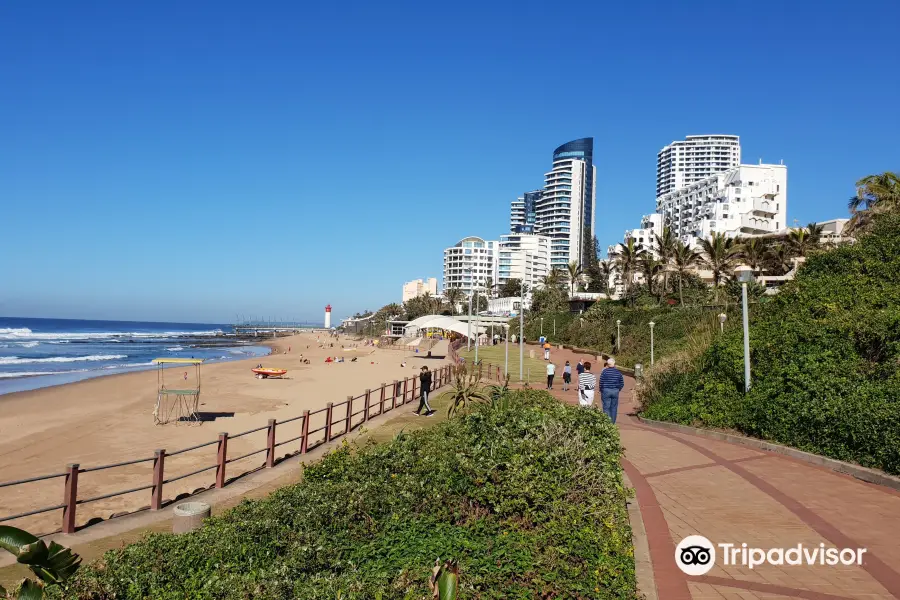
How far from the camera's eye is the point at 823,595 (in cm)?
454

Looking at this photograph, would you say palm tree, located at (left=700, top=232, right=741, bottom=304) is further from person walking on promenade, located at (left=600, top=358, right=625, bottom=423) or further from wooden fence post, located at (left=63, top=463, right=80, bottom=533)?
wooden fence post, located at (left=63, top=463, right=80, bottom=533)

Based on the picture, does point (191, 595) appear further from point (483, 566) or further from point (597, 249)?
point (597, 249)

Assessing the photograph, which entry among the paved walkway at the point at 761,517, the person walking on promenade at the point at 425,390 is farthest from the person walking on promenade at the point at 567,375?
the paved walkway at the point at 761,517

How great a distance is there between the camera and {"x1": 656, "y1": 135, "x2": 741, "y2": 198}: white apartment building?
17025 cm

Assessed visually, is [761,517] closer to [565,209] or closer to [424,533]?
[424,533]

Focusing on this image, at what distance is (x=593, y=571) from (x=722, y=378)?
9313mm

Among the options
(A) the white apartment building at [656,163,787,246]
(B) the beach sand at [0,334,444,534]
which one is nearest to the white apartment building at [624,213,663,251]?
(A) the white apartment building at [656,163,787,246]

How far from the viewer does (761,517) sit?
21.0 ft

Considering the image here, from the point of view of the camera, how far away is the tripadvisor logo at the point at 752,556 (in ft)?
17.0

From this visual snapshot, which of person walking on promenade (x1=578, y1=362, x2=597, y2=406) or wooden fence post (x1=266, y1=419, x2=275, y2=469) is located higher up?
person walking on promenade (x1=578, y1=362, x2=597, y2=406)

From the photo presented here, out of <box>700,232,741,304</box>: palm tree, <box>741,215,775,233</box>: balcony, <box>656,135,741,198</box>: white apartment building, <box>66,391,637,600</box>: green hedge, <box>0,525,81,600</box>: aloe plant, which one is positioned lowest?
<box>66,391,637,600</box>: green hedge

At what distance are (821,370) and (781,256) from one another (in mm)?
46432

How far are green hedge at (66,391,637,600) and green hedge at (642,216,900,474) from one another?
4067 mm

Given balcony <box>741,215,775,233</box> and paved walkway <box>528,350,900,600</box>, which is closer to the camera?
paved walkway <box>528,350,900,600</box>
